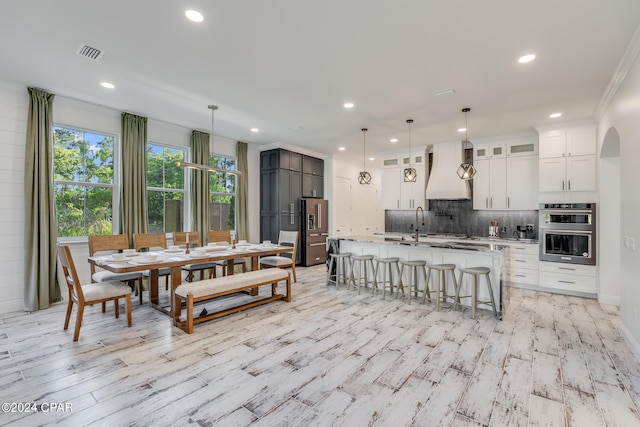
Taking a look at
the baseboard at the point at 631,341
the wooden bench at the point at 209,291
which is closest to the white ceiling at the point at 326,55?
the wooden bench at the point at 209,291

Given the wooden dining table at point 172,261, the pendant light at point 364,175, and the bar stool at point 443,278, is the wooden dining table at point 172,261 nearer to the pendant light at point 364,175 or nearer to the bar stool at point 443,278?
the pendant light at point 364,175

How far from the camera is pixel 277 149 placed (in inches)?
271

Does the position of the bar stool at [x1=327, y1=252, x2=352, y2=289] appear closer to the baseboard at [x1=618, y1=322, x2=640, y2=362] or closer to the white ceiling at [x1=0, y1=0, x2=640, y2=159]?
the white ceiling at [x1=0, y1=0, x2=640, y2=159]

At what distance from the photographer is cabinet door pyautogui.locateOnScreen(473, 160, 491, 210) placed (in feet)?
20.2

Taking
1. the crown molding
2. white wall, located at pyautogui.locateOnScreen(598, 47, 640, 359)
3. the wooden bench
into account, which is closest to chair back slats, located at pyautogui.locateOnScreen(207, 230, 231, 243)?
the wooden bench

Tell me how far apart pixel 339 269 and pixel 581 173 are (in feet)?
14.0

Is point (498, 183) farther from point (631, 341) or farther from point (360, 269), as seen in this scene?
point (631, 341)

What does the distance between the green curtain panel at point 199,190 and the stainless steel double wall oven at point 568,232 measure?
6.05m

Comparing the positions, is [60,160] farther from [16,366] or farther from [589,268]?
[589,268]

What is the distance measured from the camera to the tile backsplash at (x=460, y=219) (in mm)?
6113

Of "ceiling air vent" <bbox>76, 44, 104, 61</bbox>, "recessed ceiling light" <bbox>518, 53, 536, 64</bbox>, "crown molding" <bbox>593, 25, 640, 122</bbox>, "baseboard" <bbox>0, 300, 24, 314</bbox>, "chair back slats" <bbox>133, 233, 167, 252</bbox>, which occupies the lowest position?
"baseboard" <bbox>0, 300, 24, 314</bbox>

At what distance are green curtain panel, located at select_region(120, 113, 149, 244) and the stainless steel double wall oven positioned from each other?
22.2 feet

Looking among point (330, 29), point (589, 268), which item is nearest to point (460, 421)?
point (330, 29)

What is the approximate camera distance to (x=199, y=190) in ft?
18.8
